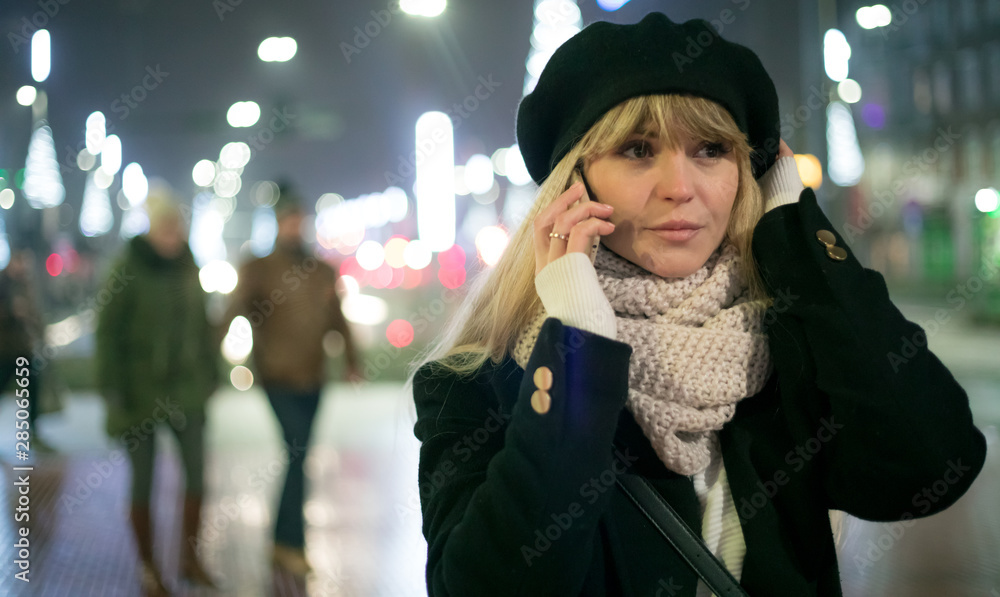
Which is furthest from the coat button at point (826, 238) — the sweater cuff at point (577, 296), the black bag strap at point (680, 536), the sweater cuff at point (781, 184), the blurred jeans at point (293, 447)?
the blurred jeans at point (293, 447)

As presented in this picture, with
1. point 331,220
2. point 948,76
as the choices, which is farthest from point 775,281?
point 331,220

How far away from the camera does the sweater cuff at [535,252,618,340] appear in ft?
4.30

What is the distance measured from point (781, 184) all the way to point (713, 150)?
7.9 inches

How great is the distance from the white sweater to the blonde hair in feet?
0.21

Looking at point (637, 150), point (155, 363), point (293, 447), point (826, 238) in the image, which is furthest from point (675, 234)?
point (155, 363)

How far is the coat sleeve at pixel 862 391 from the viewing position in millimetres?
1363

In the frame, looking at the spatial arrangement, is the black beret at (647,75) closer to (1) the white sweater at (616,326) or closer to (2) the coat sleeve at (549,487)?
(1) the white sweater at (616,326)

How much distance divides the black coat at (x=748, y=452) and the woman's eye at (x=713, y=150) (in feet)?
0.54

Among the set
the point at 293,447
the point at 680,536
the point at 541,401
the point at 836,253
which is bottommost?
the point at 293,447

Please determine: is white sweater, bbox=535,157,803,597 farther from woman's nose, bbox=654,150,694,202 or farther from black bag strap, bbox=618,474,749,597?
woman's nose, bbox=654,150,694,202

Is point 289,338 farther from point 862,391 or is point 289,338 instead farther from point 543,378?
point 862,391

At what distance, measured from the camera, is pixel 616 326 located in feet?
4.76

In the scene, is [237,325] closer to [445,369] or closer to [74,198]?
[445,369]

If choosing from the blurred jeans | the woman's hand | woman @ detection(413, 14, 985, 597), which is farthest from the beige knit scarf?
the blurred jeans
